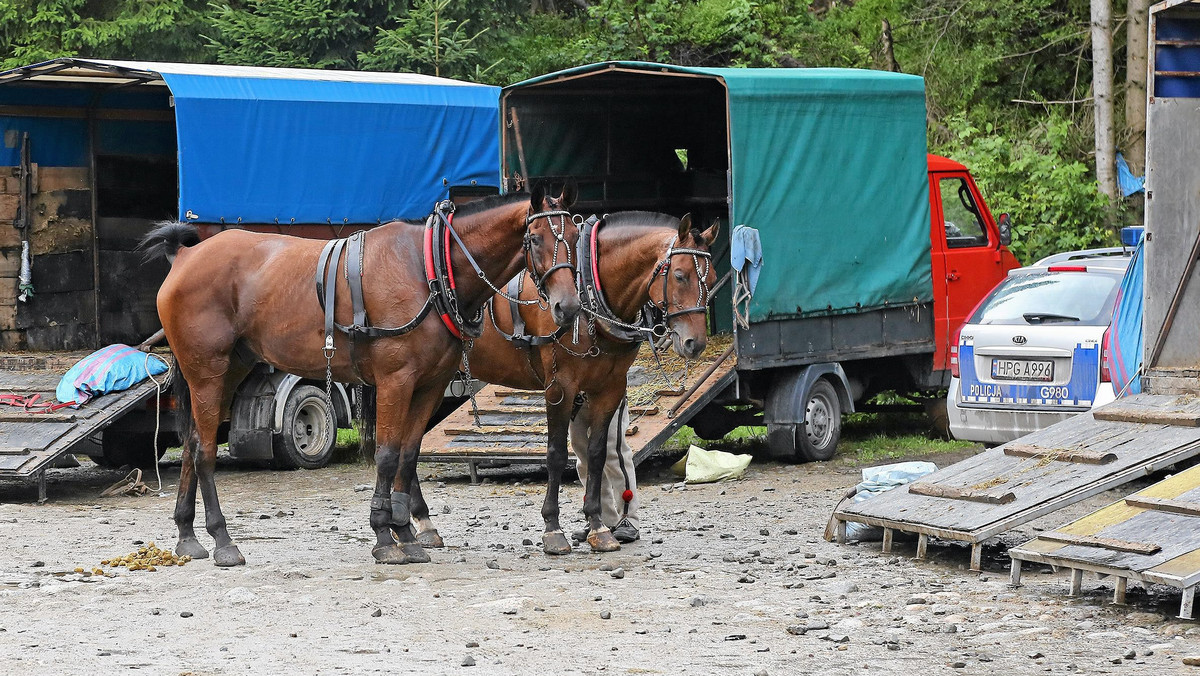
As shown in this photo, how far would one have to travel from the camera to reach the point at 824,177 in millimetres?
12203

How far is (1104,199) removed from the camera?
1859 centimetres

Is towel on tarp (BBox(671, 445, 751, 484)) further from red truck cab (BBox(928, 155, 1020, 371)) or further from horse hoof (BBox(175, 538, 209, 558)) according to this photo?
horse hoof (BBox(175, 538, 209, 558))

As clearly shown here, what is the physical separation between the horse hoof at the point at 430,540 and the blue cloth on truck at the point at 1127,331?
4.55 meters

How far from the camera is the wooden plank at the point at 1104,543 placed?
21.5ft

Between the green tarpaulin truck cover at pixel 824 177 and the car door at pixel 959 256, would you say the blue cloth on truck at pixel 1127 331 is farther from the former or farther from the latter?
the car door at pixel 959 256

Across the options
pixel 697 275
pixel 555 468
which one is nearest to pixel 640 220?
pixel 697 275

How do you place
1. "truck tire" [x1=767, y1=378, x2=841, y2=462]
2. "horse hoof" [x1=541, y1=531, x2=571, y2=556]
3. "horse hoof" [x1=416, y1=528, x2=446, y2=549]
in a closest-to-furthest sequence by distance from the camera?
"horse hoof" [x1=541, y1=531, x2=571, y2=556] → "horse hoof" [x1=416, y1=528, x2=446, y2=549] → "truck tire" [x1=767, y1=378, x2=841, y2=462]

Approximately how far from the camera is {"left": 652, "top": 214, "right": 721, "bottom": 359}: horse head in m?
7.92

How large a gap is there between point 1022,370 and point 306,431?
606 centimetres

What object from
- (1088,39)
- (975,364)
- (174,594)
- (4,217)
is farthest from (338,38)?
(174,594)

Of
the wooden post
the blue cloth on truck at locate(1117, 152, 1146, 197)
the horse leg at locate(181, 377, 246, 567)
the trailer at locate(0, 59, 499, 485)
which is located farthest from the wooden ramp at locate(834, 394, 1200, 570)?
the blue cloth on truck at locate(1117, 152, 1146, 197)

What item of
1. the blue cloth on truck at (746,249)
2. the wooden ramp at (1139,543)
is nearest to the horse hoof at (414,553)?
the wooden ramp at (1139,543)

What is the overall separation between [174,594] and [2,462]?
150 inches

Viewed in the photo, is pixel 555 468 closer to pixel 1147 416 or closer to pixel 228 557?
pixel 228 557
